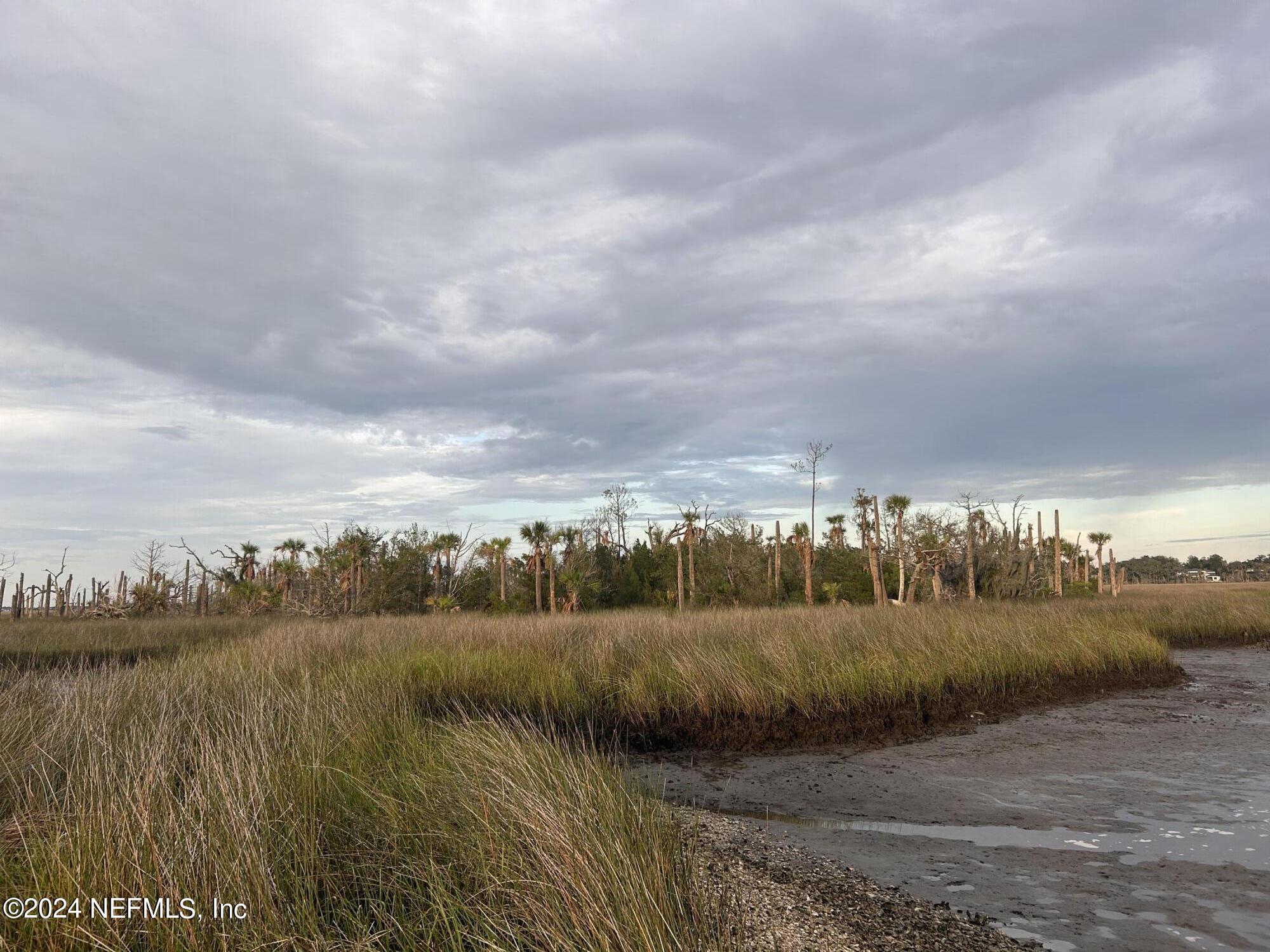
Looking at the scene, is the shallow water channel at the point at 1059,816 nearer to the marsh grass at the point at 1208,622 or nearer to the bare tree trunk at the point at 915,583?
the marsh grass at the point at 1208,622

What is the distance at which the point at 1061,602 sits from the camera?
78.9ft

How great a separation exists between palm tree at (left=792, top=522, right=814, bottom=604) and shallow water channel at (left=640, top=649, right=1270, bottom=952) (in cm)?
2089

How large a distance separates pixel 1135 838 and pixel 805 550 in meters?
30.4

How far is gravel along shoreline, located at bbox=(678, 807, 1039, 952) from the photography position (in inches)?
145

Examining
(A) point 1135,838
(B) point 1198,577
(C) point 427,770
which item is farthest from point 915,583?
(B) point 1198,577

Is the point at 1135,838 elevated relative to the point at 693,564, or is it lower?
lower

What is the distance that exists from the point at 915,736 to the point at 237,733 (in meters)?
7.48

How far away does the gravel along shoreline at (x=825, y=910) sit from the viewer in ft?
12.1

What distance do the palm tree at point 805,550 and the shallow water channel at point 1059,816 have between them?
2089cm

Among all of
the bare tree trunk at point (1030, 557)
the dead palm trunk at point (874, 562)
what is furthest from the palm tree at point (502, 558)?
the bare tree trunk at point (1030, 557)

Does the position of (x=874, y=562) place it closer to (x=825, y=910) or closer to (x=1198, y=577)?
(x=825, y=910)

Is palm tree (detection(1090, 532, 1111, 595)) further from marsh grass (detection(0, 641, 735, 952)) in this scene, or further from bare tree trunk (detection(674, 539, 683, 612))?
marsh grass (detection(0, 641, 735, 952))

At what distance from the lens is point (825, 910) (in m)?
4.04

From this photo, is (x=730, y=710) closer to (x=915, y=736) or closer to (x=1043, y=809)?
(x=915, y=736)
